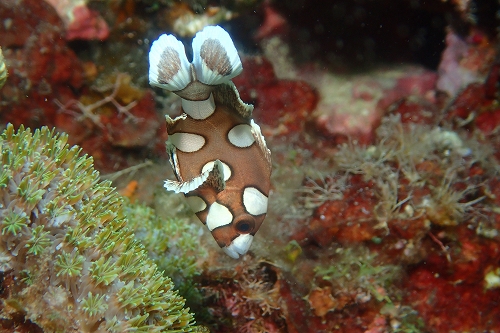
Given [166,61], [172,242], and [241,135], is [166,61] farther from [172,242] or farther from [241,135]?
[172,242]

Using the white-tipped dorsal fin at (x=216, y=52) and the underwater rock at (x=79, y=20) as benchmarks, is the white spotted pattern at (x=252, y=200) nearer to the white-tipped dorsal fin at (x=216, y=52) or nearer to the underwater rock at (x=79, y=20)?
the white-tipped dorsal fin at (x=216, y=52)

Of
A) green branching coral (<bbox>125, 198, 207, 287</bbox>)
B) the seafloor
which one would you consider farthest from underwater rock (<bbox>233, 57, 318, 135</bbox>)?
green branching coral (<bbox>125, 198, 207, 287</bbox>)

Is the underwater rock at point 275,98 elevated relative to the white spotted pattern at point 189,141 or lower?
lower

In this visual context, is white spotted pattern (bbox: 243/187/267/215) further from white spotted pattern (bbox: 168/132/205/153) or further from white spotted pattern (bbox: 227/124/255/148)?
white spotted pattern (bbox: 168/132/205/153)

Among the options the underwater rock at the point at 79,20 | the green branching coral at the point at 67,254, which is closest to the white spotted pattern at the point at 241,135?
the green branching coral at the point at 67,254

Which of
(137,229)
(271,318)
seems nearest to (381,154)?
(271,318)

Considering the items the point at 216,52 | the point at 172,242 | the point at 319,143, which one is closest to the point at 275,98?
the point at 319,143
